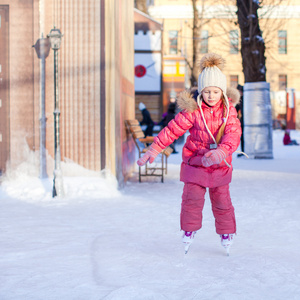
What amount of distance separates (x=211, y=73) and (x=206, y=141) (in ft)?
1.82

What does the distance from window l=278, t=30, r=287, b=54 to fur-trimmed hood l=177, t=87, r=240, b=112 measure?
38.5m

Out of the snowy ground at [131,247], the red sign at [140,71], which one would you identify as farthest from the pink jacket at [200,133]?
the red sign at [140,71]

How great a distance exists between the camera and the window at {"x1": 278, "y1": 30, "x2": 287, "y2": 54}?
4134 cm

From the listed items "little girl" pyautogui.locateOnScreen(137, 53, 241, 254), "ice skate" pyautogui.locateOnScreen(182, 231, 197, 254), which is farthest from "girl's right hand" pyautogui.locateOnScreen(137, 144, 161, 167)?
"ice skate" pyautogui.locateOnScreen(182, 231, 197, 254)

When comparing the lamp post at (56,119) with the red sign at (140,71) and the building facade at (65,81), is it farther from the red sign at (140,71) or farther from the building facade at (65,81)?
the red sign at (140,71)

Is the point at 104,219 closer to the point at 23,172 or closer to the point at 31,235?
the point at 31,235

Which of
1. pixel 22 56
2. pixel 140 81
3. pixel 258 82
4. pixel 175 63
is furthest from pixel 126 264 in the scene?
pixel 175 63

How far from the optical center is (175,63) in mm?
25328

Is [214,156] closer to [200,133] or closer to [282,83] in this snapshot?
[200,133]

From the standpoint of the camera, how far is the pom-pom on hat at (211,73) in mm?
4414

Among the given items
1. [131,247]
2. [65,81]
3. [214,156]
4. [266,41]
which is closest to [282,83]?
[266,41]

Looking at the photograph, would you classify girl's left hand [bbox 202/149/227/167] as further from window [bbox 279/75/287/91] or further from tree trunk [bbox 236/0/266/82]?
window [bbox 279/75/287/91]

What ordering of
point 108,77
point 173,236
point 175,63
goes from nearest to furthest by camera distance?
point 173,236 < point 108,77 < point 175,63

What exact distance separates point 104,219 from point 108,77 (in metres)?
2.91
